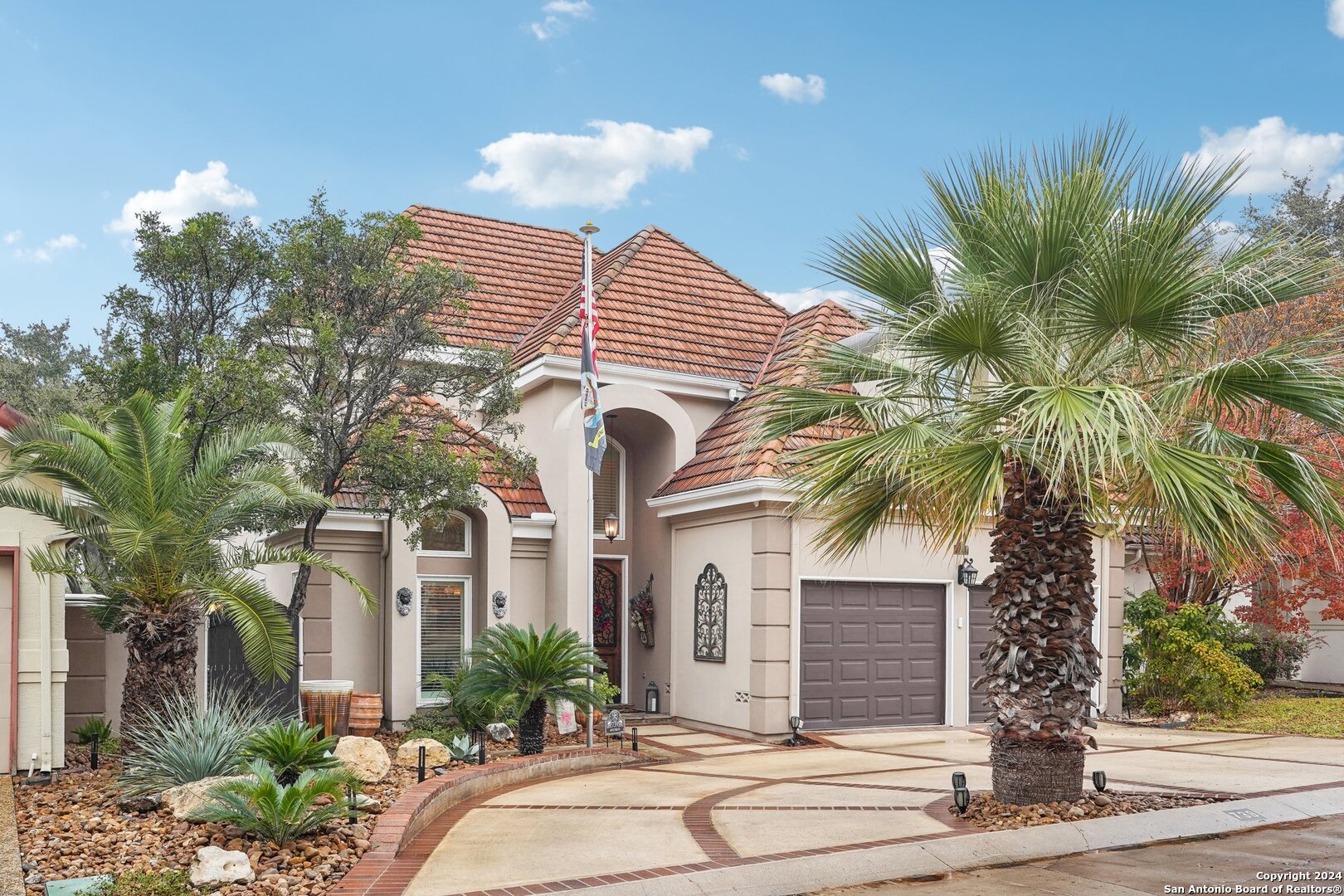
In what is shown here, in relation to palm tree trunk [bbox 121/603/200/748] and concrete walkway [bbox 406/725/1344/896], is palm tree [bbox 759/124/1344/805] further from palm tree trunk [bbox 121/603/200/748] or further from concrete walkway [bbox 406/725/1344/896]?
palm tree trunk [bbox 121/603/200/748]

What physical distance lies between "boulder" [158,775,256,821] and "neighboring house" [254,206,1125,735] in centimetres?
588

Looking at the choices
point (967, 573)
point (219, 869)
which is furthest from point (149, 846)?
point (967, 573)

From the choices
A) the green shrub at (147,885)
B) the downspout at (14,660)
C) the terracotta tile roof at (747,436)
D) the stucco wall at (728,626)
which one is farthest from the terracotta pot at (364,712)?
the green shrub at (147,885)

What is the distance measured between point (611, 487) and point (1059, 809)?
36.8 ft

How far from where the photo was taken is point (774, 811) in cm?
1034

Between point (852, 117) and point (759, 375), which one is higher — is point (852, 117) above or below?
above

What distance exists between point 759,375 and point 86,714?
11.1 m

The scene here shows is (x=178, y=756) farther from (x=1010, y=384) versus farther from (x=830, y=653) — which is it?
(x=830, y=653)

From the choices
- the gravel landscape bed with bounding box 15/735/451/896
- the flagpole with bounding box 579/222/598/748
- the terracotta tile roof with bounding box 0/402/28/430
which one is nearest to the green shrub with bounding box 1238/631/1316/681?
the flagpole with bounding box 579/222/598/748

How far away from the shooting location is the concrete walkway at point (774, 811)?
8.11m

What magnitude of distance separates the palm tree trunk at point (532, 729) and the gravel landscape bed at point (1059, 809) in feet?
18.1

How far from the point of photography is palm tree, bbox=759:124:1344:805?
8.85 m

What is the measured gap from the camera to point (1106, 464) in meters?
9.66

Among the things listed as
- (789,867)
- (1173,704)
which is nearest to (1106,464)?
(789,867)
